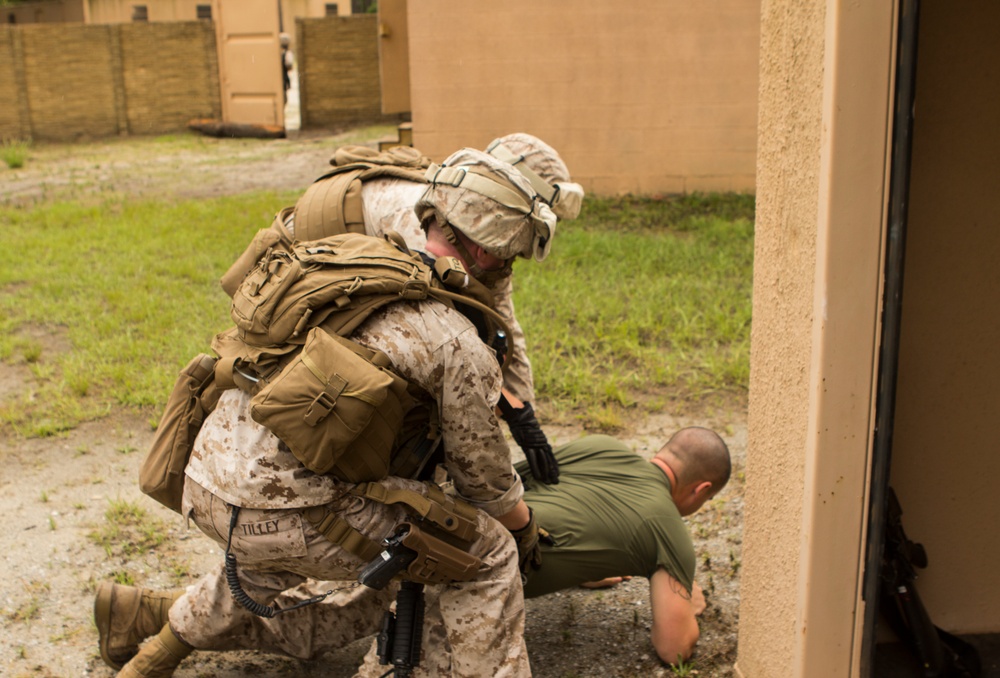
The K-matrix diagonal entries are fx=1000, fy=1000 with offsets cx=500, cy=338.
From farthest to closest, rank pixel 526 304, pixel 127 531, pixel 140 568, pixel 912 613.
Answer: pixel 526 304 < pixel 127 531 < pixel 140 568 < pixel 912 613

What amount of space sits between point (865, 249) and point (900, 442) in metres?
0.87

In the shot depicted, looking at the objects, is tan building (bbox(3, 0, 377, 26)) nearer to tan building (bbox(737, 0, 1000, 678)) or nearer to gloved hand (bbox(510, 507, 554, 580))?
gloved hand (bbox(510, 507, 554, 580))

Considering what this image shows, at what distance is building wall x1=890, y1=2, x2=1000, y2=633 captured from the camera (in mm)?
2480

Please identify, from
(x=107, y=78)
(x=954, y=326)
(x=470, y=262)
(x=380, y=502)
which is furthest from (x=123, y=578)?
(x=107, y=78)

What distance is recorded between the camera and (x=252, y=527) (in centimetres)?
233

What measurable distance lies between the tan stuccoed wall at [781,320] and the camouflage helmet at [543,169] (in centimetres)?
87

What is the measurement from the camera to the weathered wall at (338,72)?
15109mm

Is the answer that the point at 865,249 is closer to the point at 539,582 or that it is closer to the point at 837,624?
the point at 837,624

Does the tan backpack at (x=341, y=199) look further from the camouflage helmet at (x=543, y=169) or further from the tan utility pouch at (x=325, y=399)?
the tan utility pouch at (x=325, y=399)

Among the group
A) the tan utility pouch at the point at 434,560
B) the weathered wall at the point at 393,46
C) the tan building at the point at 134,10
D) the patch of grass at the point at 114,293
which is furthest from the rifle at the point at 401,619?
the tan building at the point at 134,10

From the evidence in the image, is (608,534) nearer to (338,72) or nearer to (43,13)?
(338,72)

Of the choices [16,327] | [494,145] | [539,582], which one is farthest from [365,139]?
[539,582]

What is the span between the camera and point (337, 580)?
2.49 metres

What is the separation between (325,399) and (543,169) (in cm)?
152
